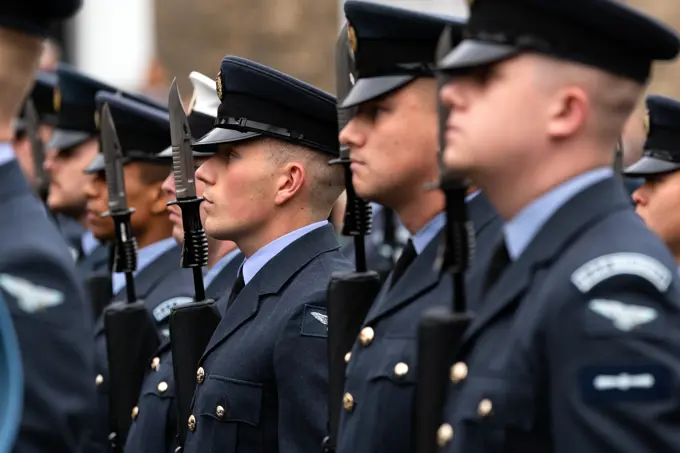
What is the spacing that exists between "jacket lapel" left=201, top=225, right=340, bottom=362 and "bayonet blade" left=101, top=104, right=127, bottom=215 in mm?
1027

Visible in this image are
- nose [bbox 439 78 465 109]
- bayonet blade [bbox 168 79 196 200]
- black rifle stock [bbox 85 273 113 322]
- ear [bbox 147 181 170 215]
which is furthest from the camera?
black rifle stock [bbox 85 273 113 322]

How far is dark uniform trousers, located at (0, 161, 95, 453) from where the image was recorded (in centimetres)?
313

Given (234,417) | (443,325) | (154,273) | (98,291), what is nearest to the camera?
(443,325)

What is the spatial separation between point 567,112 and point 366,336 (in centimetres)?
96

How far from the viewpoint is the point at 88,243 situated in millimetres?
8297

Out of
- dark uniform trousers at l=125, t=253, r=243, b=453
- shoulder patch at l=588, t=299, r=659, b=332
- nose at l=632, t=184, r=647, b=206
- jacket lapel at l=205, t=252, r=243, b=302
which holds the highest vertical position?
nose at l=632, t=184, r=647, b=206

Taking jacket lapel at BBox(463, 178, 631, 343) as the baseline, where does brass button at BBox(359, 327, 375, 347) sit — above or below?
below

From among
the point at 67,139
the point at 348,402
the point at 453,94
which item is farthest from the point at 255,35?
the point at 453,94

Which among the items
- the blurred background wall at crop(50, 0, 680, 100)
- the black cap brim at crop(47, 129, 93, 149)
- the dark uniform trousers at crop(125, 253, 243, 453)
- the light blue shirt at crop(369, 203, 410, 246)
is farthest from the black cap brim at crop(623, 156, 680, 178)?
the blurred background wall at crop(50, 0, 680, 100)

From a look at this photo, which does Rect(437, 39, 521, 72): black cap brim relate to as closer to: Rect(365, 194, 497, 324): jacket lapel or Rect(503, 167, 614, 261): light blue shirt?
Rect(503, 167, 614, 261): light blue shirt

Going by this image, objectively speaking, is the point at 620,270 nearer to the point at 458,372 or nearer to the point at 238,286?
the point at 458,372

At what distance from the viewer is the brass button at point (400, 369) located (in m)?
3.61

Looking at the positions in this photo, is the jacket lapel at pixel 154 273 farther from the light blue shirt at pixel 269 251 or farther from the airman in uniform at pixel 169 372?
the light blue shirt at pixel 269 251

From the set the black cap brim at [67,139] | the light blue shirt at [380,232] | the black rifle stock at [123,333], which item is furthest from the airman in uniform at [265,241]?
the light blue shirt at [380,232]
